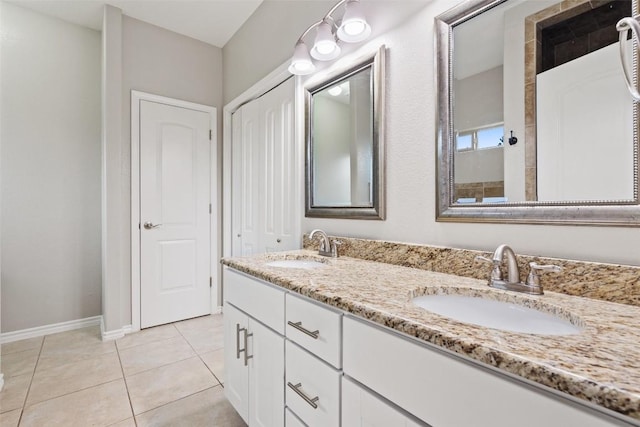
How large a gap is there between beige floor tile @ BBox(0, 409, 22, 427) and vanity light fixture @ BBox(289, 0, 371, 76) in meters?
2.29

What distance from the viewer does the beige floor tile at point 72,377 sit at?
169cm

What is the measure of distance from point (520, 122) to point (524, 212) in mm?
291

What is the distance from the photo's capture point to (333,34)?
1.59m

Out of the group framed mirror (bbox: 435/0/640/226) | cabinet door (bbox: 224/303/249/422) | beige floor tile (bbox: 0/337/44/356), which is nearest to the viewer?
framed mirror (bbox: 435/0/640/226)

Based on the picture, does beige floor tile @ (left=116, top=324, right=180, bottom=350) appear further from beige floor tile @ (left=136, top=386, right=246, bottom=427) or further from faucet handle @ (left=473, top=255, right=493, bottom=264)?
faucet handle @ (left=473, top=255, right=493, bottom=264)

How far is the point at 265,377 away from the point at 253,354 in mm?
117

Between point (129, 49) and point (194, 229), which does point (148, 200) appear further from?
point (129, 49)

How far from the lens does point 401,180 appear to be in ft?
4.36

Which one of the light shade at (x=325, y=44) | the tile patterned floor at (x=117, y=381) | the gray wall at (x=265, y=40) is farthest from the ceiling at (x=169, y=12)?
the tile patterned floor at (x=117, y=381)

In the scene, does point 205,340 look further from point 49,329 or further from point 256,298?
point 256,298

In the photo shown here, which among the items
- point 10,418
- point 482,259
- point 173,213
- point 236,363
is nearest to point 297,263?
point 236,363

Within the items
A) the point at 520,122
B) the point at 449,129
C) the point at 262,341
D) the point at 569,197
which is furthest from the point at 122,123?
the point at 569,197

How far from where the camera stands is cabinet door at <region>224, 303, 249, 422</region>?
1305 mm

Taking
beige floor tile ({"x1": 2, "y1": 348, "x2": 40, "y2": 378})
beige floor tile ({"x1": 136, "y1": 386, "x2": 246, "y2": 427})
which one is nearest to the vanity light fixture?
beige floor tile ({"x1": 136, "y1": 386, "x2": 246, "y2": 427})
